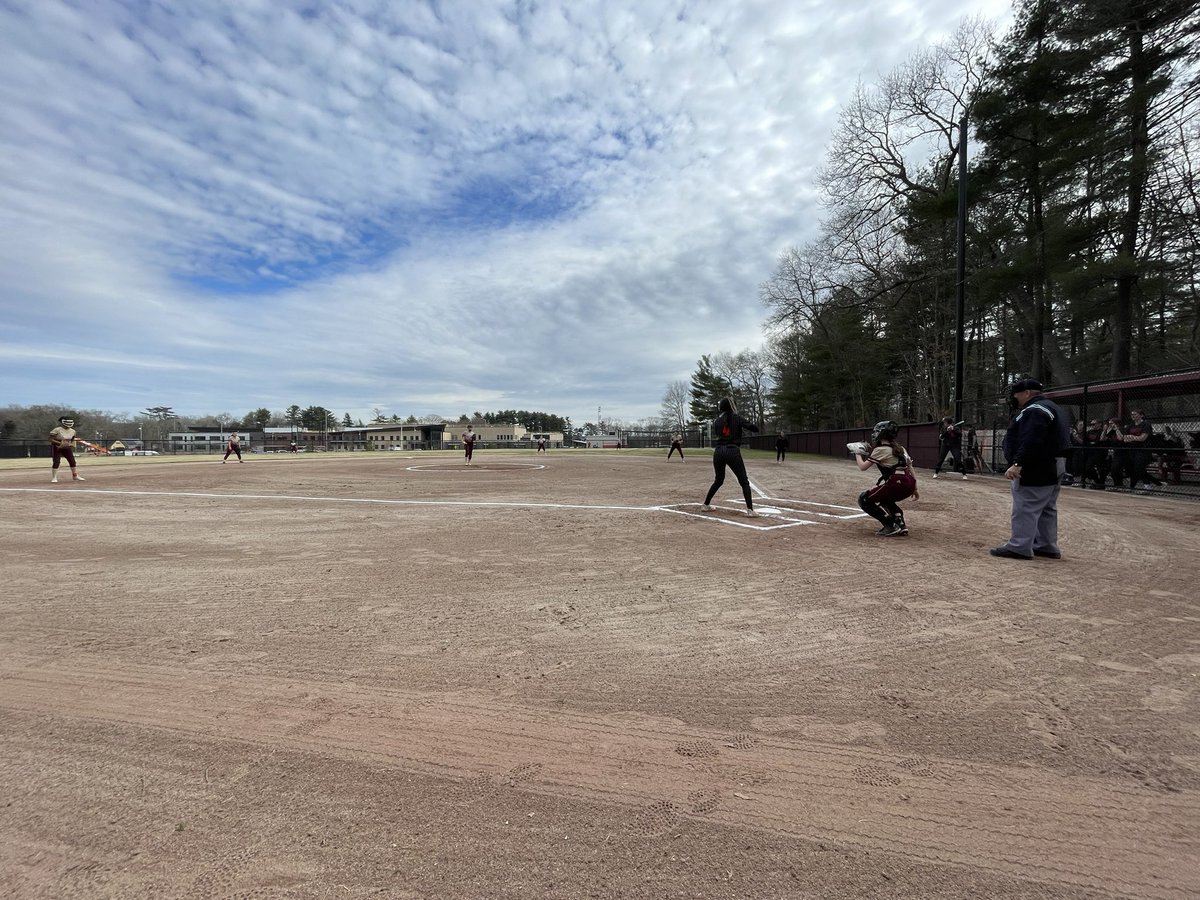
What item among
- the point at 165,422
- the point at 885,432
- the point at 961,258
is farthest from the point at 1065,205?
the point at 165,422

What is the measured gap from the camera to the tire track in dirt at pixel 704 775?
1731mm

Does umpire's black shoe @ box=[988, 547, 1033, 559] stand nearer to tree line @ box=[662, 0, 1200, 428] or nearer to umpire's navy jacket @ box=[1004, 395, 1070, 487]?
umpire's navy jacket @ box=[1004, 395, 1070, 487]

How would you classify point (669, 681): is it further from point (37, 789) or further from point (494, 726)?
point (37, 789)

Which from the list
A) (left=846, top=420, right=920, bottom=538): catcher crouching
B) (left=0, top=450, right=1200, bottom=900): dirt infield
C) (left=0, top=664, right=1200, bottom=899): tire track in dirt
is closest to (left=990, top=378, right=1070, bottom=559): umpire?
(left=0, top=450, right=1200, bottom=900): dirt infield

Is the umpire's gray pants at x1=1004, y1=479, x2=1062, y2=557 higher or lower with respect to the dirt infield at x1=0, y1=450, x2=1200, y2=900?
higher

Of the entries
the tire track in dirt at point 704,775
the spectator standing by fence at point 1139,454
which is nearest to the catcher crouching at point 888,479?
the tire track in dirt at point 704,775

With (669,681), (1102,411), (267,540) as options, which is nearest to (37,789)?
(669,681)

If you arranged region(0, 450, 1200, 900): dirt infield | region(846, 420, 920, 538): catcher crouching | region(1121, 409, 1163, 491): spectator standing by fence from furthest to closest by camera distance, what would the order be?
region(1121, 409, 1163, 491): spectator standing by fence → region(846, 420, 920, 538): catcher crouching → region(0, 450, 1200, 900): dirt infield

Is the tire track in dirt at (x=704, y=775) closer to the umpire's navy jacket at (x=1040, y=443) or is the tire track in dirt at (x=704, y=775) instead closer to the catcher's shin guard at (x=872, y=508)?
the umpire's navy jacket at (x=1040, y=443)

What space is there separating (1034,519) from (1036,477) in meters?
0.44

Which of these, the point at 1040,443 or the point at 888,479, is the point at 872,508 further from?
the point at 1040,443

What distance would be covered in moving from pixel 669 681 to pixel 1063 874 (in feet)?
5.37

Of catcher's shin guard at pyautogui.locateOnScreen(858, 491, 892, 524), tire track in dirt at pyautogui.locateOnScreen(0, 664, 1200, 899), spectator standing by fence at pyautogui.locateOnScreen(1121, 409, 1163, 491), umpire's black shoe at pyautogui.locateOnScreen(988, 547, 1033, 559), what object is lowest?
tire track in dirt at pyautogui.locateOnScreen(0, 664, 1200, 899)

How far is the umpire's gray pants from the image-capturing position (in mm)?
5465
